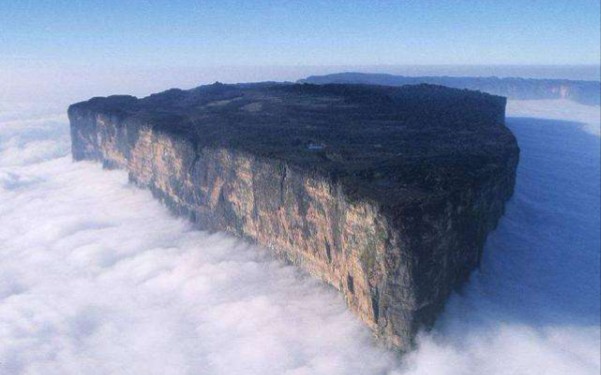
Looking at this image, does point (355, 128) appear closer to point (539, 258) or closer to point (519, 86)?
point (539, 258)

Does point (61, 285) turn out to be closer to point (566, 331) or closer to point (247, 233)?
point (247, 233)

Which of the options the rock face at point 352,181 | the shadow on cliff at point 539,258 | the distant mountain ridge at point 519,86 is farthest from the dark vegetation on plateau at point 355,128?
the distant mountain ridge at point 519,86

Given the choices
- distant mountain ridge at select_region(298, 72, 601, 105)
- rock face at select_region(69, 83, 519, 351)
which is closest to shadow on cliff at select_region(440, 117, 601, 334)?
rock face at select_region(69, 83, 519, 351)

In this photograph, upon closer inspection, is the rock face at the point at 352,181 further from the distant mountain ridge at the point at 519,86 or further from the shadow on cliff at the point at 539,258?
the distant mountain ridge at the point at 519,86

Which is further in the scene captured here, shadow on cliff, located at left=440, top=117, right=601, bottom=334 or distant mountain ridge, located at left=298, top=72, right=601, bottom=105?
distant mountain ridge, located at left=298, top=72, right=601, bottom=105

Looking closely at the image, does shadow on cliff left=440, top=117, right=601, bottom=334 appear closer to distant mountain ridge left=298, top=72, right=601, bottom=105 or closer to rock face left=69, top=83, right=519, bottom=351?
rock face left=69, top=83, right=519, bottom=351

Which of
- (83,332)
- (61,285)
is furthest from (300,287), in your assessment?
(61,285)

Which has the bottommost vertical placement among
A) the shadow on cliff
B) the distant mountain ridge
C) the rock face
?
the shadow on cliff

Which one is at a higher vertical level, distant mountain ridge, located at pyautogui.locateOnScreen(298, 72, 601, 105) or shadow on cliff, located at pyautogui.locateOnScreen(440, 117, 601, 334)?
distant mountain ridge, located at pyautogui.locateOnScreen(298, 72, 601, 105)
